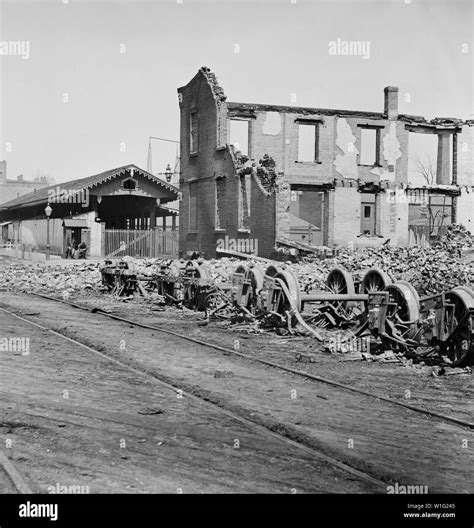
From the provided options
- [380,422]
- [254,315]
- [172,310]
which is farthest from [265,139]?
[380,422]

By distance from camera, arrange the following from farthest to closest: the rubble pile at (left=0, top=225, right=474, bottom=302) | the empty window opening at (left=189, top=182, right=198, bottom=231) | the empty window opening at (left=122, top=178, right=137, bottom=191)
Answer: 1. the empty window opening at (left=122, top=178, right=137, bottom=191)
2. the empty window opening at (left=189, top=182, right=198, bottom=231)
3. the rubble pile at (left=0, top=225, right=474, bottom=302)

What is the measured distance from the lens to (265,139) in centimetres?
3391

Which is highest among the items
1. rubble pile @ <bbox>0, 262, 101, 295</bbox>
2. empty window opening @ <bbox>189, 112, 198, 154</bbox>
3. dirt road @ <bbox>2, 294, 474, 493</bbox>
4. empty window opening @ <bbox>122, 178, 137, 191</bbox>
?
empty window opening @ <bbox>189, 112, 198, 154</bbox>

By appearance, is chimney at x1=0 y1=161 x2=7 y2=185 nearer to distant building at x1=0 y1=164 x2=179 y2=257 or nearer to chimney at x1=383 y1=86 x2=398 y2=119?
distant building at x1=0 y1=164 x2=179 y2=257

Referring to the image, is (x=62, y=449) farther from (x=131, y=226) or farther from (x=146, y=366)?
(x=131, y=226)

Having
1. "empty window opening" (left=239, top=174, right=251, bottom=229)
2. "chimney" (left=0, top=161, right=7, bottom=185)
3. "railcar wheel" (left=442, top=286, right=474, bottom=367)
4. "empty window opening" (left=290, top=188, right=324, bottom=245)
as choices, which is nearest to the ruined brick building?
"empty window opening" (left=239, top=174, right=251, bottom=229)

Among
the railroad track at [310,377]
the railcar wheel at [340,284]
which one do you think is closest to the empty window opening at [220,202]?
the railroad track at [310,377]

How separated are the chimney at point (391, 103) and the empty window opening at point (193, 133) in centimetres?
1004

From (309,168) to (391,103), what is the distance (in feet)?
18.7

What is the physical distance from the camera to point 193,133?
3378 cm

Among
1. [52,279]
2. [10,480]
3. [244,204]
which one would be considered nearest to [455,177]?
[244,204]

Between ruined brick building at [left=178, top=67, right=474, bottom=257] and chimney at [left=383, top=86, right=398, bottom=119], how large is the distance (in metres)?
0.06

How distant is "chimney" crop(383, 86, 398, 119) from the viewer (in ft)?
119

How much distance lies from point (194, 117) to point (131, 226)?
13141 millimetres
